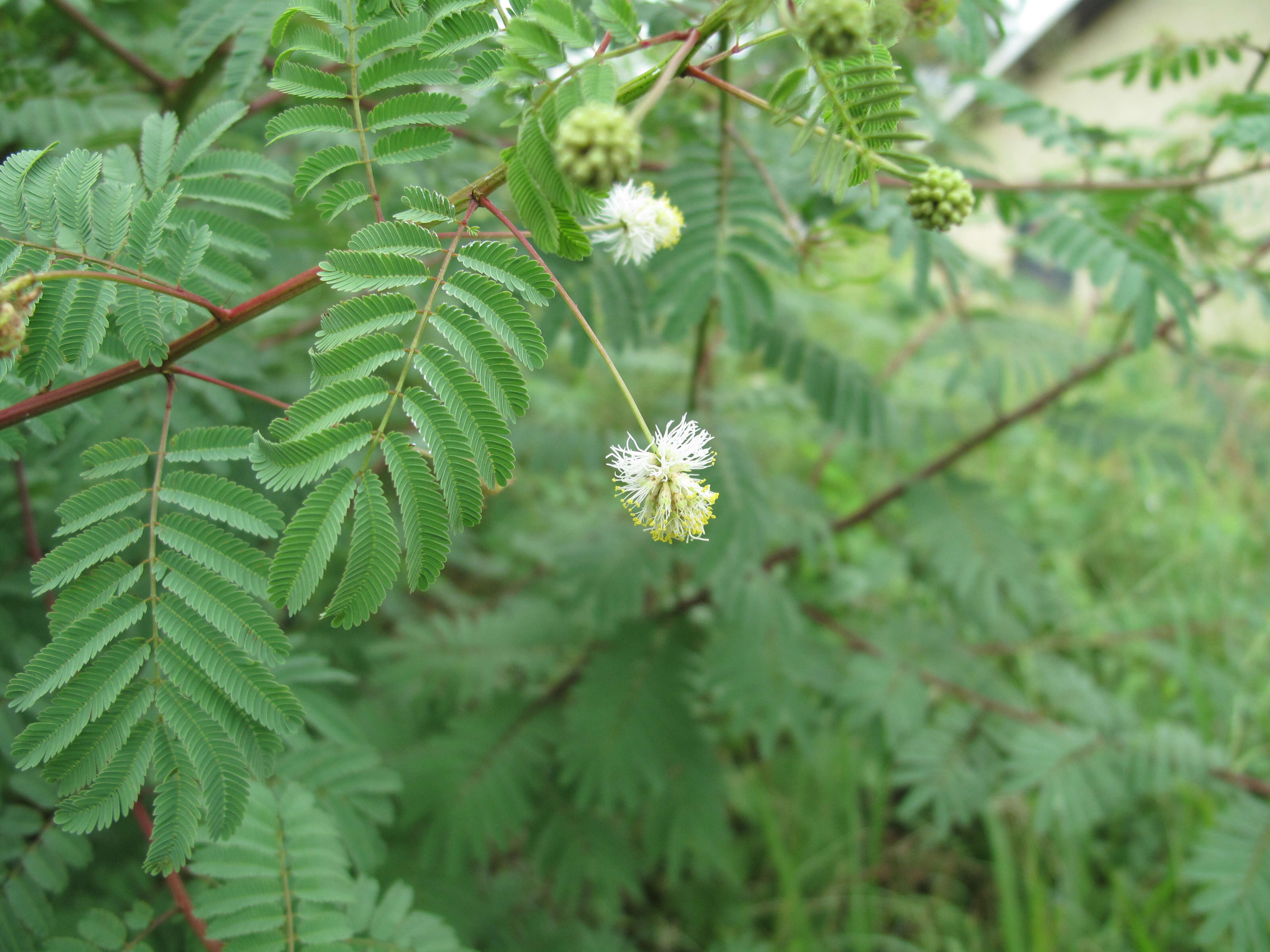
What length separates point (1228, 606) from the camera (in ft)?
10.5

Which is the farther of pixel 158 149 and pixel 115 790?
pixel 158 149

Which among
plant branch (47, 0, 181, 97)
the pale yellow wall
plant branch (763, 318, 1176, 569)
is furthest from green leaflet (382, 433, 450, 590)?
the pale yellow wall

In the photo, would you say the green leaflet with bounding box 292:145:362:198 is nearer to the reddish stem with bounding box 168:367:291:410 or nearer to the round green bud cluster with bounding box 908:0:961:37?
the reddish stem with bounding box 168:367:291:410

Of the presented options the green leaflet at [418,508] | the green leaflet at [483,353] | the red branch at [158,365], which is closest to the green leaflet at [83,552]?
the red branch at [158,365]

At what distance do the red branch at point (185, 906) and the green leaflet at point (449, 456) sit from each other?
674 mm

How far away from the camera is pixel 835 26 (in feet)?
2.54

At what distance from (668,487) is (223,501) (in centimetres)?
61

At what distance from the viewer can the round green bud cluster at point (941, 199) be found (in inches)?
41.3

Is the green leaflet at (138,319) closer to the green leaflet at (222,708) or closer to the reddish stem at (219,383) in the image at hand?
the reddish stem at (219,383)

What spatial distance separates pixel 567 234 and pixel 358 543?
46 cm

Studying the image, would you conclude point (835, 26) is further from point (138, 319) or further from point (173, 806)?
point (173, 806)

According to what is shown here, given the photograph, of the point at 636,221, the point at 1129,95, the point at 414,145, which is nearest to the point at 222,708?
the point at 414,145

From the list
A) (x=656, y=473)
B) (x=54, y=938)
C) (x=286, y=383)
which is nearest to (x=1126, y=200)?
(x=656, y=473)

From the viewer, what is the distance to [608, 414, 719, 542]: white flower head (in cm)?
102
